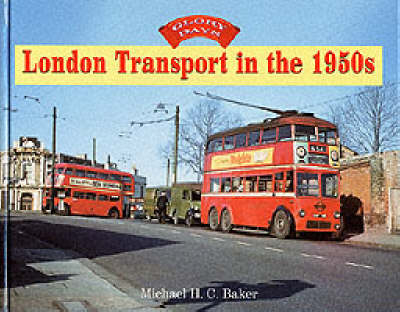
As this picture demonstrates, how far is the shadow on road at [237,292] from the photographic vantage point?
23.0ft

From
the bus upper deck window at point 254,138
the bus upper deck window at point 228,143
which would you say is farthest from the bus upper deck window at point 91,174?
the bus upper deck window at point 254,138

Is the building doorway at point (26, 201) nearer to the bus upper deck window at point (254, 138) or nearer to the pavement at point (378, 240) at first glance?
the bus upper deck window at point (254, 138)

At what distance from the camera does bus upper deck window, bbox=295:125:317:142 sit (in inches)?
737

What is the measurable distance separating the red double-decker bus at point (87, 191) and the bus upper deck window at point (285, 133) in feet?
67.6

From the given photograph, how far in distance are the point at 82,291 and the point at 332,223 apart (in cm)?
1328

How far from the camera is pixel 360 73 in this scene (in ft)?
29.8

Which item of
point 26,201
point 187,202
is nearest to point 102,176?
point 187,202

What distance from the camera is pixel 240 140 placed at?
71.3 feet

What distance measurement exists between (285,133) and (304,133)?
708 mm

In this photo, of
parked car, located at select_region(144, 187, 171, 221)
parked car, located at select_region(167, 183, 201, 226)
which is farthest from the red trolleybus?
parked car, located at select_region(144, 187, 171, 221)

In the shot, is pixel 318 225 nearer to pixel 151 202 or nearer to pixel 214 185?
pixel 214 185

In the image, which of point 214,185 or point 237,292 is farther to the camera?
point 214,185

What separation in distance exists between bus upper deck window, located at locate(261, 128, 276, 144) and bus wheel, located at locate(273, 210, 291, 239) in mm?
2763

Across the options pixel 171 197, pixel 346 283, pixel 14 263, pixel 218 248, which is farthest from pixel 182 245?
pixel 171 197
